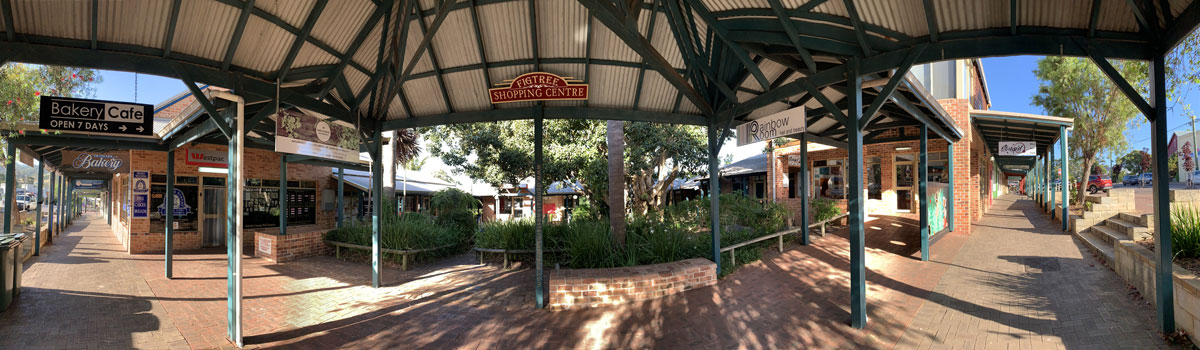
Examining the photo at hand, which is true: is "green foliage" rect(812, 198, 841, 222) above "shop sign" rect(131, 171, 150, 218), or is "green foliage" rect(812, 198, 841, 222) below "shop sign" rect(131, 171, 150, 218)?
below

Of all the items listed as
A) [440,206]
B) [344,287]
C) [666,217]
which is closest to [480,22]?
[344,287]

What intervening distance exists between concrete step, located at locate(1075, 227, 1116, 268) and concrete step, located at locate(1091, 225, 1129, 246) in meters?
0.06

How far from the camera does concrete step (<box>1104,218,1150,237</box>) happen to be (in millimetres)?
6523

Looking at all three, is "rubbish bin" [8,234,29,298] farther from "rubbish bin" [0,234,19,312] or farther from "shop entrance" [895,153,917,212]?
"shop entrance" [895,153,917,212]

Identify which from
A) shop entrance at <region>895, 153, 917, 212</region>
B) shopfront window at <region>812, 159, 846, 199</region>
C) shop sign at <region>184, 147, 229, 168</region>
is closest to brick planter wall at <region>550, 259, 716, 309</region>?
shop entrance at <region>895, 153, 917, 212</region>

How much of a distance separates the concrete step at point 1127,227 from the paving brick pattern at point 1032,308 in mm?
673

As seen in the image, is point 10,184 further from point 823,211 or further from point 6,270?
point 823,211

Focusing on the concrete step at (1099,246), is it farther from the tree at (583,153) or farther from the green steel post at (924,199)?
the tree at (583,153)

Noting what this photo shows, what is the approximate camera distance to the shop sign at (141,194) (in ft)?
36.8

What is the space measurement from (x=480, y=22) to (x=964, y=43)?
5.79 metres

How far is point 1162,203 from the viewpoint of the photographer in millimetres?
4125

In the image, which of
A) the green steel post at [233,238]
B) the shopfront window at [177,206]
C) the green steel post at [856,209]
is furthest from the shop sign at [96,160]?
the green steel post at [856,209]

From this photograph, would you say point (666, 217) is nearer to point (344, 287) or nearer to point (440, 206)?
point (344, 287)

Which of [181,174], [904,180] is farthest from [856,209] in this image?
[181,174]
